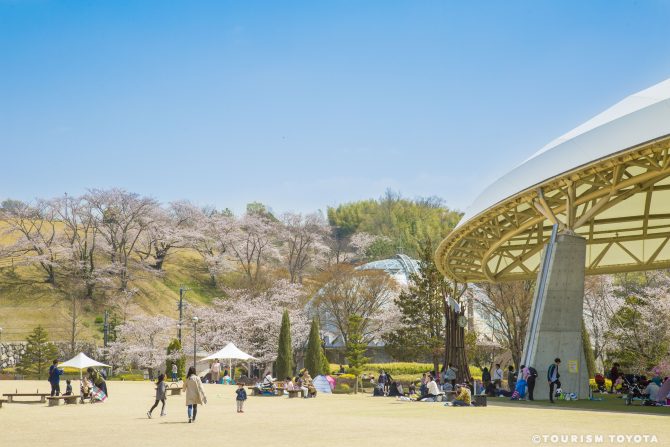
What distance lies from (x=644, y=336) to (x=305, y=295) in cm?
3217

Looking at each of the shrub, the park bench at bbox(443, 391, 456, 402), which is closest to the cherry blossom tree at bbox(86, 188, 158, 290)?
the shrub

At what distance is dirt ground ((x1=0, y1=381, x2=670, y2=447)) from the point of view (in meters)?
14.4

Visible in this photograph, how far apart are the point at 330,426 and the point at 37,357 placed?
49.6m

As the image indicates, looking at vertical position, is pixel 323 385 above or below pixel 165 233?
below

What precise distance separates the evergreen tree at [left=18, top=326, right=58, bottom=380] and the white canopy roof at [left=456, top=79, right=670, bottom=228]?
145ft

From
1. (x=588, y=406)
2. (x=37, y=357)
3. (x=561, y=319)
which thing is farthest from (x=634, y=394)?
(x=37, y=357)

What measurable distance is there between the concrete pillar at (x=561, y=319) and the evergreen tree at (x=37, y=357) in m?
43.6

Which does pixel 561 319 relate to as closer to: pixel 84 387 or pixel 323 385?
pixel 323 385

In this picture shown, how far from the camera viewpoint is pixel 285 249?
315 ft

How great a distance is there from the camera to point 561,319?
78.8ft

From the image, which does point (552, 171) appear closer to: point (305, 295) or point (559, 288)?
point (559, 288)

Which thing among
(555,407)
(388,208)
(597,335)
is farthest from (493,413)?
(388,208)

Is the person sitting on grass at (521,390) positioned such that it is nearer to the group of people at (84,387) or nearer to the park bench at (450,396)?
the park bench at (450,396)

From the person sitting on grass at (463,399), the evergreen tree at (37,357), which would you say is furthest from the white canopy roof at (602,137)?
the evergreen tree at (37,357)
